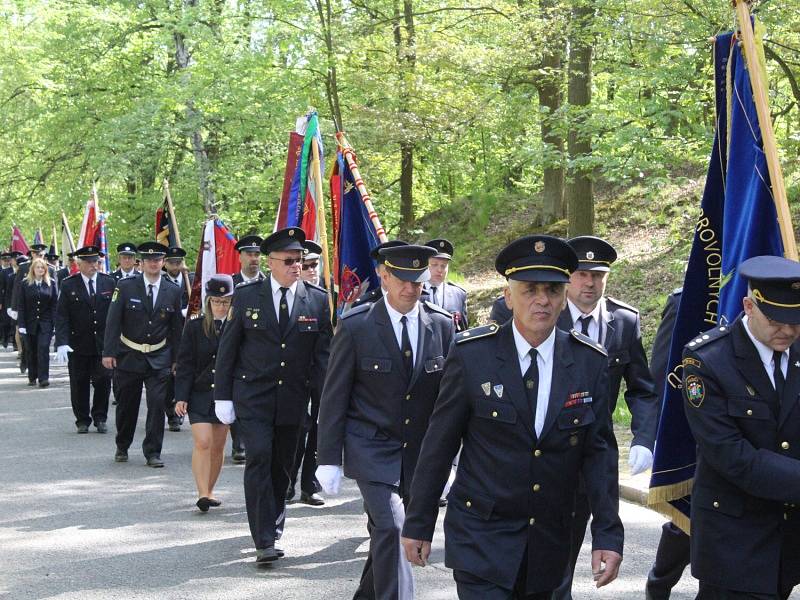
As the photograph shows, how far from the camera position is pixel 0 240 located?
43438 mm

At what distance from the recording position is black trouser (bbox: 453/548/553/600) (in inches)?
178

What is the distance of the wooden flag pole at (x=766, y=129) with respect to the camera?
17.9 feet

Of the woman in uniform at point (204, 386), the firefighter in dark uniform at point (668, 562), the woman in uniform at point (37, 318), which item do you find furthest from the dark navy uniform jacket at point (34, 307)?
the firefighter in dark uniform at point (668, 562)

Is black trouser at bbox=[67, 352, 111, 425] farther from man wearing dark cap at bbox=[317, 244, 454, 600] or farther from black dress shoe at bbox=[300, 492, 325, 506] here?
man wearing dark cap at bbox=[317, 244, 454, 600]

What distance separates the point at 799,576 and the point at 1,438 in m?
11.3

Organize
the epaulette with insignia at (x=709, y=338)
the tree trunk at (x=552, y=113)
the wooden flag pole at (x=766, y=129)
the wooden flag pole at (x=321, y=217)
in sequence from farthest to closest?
the tree trunk at (x=552, y=113)
the wooden flag pole at (x=321, y=217)
the wooden flag pole at (x=766, y=129)
the epaulette with insignia at (x=709, y=338)

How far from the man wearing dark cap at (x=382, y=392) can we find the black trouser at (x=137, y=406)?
19.7ft

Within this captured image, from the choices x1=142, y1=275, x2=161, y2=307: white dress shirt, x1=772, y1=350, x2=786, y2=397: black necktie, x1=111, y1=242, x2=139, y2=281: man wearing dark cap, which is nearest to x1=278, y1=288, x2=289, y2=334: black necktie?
x1=772, y1=350, x2=786, y2=397: black necktie

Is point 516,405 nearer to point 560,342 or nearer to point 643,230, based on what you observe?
point 560,342

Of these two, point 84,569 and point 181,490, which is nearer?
point 84,569

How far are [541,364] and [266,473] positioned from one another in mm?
3901

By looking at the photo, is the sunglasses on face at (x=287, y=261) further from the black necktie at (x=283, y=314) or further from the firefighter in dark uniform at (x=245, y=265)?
the firefighter in dark uniform at (x=245, y=265)

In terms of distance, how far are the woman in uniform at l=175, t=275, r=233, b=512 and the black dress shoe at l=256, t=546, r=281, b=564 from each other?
1863mm

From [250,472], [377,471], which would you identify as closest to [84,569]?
[250,472]
